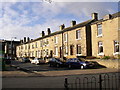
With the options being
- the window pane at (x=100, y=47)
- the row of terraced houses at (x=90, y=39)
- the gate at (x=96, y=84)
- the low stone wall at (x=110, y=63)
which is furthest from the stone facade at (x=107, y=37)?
the gate at (x=96, y=84)

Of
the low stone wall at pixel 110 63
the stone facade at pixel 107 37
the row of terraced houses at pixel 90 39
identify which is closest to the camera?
the low stone wall at pixel 110 63

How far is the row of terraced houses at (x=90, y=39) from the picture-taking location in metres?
29.1

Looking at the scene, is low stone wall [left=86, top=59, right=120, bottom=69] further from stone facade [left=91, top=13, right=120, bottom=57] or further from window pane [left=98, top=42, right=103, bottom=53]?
window pane [left=98, top=42, right=103, bottom=53]

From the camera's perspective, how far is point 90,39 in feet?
113

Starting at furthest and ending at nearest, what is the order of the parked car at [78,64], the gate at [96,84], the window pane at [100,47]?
1. the window pane at [100,47]
2. the parked car at [78,64]
3. the gate at [96,84]

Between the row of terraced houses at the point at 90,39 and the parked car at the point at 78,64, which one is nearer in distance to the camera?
the parked car at the point at 78,64

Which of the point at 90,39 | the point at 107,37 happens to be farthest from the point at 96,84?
the point at 90,39

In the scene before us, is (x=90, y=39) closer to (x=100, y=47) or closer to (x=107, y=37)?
(x=100, y=47)

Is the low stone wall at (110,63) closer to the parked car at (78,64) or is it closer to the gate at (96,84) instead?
the parked car at (78,64)

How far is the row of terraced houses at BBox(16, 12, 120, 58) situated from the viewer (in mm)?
29130

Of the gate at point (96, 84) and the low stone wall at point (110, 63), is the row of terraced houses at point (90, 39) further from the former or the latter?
the gate at point (96, 84)

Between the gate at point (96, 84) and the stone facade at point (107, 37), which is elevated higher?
the stone facade at point (107, 37)

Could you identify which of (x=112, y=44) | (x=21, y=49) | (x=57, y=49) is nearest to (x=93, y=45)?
(x=112, y=44)

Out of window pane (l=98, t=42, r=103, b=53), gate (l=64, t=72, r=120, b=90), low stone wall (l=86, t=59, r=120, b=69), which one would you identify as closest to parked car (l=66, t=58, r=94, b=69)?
low stone wall (l=86, t=59, r=120, b=69)
